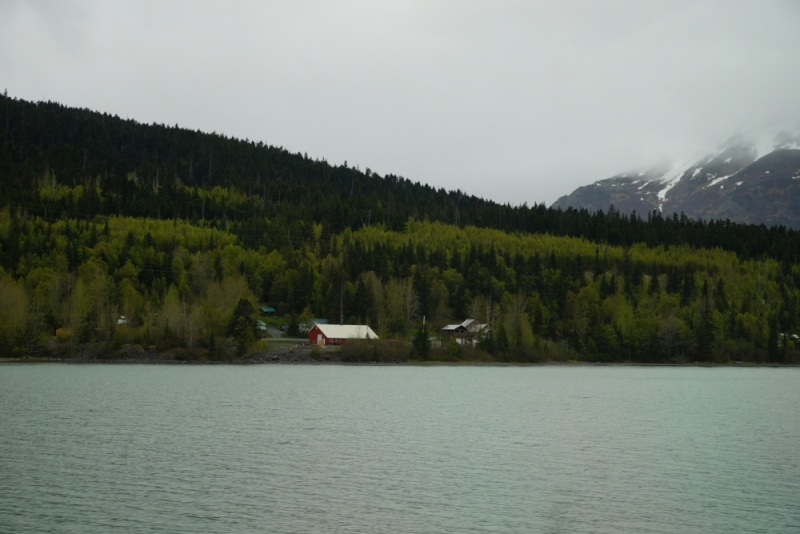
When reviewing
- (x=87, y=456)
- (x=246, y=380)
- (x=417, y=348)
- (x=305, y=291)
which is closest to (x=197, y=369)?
(x=246, y=380)

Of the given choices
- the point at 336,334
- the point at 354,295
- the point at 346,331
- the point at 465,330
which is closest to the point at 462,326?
the point at 465,330

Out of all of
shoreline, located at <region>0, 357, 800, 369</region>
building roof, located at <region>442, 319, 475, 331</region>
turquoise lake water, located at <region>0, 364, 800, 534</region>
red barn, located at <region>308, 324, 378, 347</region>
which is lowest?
turquoise lake water, located at <region>0, 364, 800, 534</region>

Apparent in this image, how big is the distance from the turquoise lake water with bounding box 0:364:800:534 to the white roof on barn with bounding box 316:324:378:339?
55589 millimetres

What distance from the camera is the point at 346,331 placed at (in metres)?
134

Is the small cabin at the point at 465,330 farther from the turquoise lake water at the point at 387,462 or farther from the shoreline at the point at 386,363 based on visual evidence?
the turquoise lake water at the point at 387,462

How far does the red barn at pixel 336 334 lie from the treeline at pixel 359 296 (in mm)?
6099

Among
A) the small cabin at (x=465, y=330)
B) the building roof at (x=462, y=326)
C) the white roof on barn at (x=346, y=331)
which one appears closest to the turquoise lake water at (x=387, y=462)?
the white roof on barn at (x=346, y=331)

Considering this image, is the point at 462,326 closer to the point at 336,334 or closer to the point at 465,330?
the point at 465,330

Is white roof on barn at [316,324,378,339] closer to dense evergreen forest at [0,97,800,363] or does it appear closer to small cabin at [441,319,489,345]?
dense evergreen forest at [0,97,800,363]

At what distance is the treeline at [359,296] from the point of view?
119 metres

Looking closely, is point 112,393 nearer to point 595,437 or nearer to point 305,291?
point 595,437

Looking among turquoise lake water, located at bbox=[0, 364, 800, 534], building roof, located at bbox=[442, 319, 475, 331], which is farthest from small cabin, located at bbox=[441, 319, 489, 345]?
turquoise lake water, located at bbox=[0, 364, 800, 534]

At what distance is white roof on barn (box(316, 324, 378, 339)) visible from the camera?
13100 cm

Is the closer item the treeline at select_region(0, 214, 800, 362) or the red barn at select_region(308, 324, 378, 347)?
the treeline at select_region(0, 214, 800, 362)
